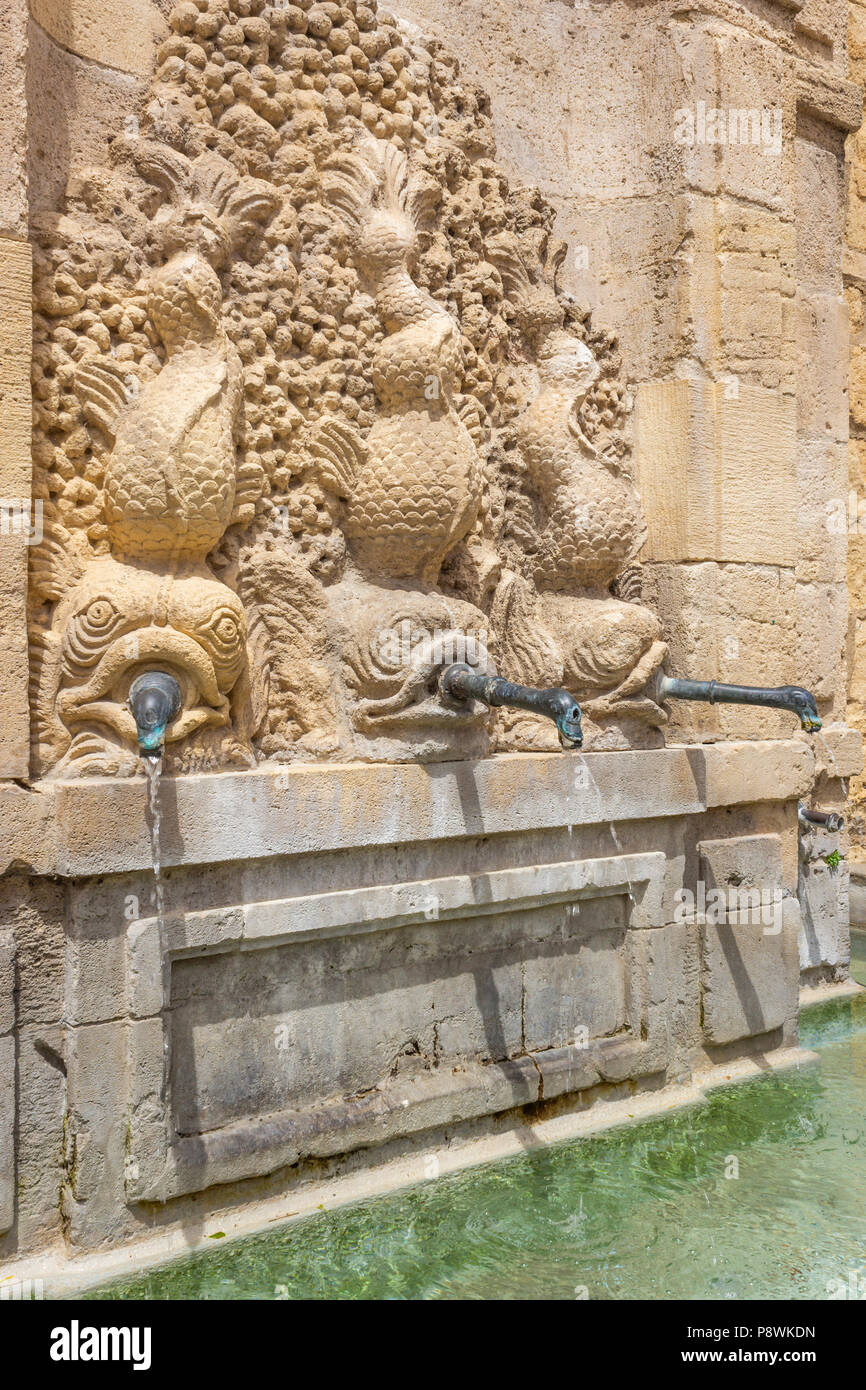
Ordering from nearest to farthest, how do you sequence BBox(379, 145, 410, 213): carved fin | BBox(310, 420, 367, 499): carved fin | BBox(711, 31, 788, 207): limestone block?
BBox(310, 420, 367, 499): carved fin → BBox(379, 145, 410, 213): carved fin → BBox(711, 31, 788, 207): limestone block

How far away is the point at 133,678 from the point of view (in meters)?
3.09

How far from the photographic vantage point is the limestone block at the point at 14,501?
288cm

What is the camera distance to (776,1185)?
3535mm

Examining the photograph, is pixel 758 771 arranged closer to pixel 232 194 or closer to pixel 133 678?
pixel 133 678

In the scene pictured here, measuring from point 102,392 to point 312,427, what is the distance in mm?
668

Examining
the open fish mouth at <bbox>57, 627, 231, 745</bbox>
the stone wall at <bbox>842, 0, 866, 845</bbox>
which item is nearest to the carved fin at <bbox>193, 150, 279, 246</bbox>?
the open fish mouth at <bbox>57, 627, 231, 745</bbox>

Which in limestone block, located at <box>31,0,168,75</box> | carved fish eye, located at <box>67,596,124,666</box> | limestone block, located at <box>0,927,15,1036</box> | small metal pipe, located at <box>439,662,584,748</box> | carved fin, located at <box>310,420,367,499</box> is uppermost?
limestone block, located at <box>31,0,168,75</box>

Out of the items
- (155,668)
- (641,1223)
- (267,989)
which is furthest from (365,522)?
(641,1223)

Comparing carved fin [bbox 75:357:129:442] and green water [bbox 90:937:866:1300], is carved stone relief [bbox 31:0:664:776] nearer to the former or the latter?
carved fin [bbox 75:357:129:442]

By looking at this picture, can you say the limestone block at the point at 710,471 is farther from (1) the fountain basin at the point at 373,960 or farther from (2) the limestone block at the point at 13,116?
(2) the limestone block at the point at 13,116

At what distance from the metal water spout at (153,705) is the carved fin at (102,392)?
69 centimetres

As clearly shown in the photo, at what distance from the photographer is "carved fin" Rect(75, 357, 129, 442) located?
313cm

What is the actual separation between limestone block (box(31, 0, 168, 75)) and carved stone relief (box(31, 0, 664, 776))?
82 mm

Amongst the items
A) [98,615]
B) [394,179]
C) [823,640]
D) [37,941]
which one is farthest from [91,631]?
[823,640]
